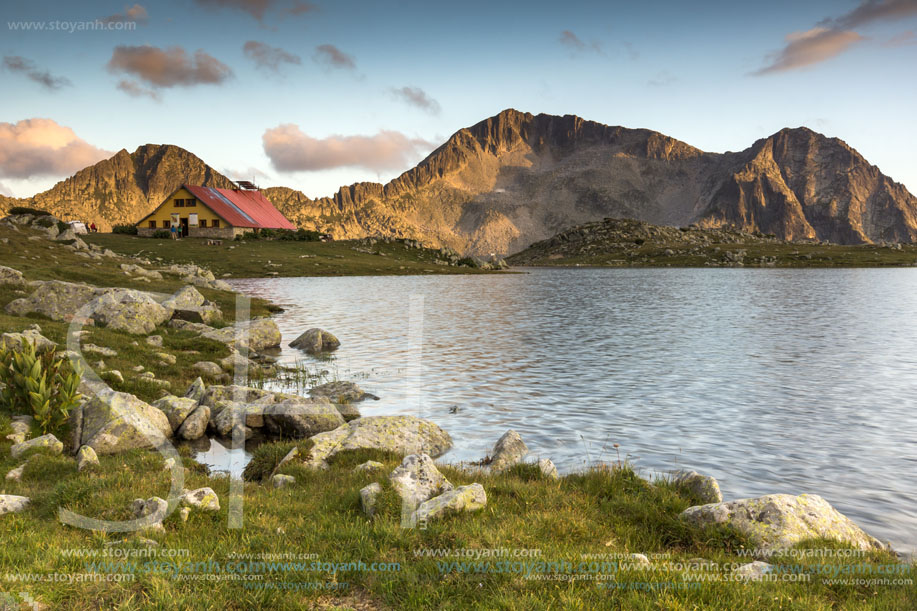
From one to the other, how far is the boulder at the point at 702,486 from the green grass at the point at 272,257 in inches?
3117

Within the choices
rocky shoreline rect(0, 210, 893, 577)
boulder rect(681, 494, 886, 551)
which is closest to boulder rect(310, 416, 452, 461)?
rocky shoreline rect(0, 210, 893, 577)

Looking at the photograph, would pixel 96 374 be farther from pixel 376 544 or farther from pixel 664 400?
pixel 664 400

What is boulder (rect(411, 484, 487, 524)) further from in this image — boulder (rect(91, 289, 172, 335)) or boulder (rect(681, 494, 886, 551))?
boulder (rect(91, 289, 172, 335))

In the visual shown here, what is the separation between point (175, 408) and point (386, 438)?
21.4 ft

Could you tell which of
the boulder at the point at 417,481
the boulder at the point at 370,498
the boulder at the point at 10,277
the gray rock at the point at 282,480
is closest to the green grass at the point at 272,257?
the boulder at the point at 10,277

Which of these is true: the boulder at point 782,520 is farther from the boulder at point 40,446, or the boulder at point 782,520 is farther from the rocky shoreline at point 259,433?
the boulder at point 40,446

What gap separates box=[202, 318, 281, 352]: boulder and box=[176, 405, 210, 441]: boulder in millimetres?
12032

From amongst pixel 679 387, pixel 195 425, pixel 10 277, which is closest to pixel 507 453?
pixel 195 425

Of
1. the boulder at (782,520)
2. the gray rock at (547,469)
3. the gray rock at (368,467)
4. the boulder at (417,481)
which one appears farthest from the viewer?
the gray rock at (547,469)

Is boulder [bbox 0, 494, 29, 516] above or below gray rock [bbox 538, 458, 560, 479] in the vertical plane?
above

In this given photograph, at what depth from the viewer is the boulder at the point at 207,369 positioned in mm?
21922

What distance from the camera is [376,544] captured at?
7.87 meters

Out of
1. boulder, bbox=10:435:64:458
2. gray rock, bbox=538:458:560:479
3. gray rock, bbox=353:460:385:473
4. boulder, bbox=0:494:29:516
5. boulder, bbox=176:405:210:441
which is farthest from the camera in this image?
boulder, bbox=176:405:210:441

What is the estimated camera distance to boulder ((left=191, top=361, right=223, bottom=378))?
863 inches
